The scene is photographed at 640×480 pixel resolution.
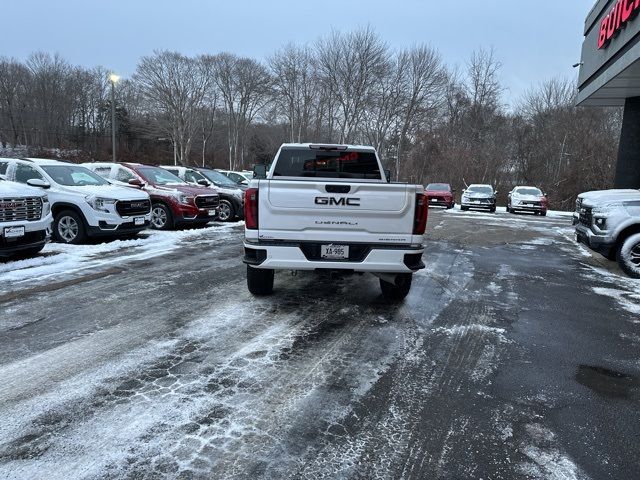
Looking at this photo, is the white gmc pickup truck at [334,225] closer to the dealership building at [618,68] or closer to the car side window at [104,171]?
the car side window at [104,171]

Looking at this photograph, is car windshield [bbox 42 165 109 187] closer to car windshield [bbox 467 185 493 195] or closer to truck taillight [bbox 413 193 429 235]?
truck taillight [bbox 413 193 429 235]

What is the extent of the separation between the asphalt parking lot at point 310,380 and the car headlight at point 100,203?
2801 millimetres

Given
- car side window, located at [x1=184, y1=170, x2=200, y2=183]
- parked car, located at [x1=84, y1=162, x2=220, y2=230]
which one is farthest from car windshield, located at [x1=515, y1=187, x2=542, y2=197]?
parked car, located at [x1=84, y1=162, x2=220, y2=230]

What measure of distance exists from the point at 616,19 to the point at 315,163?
12.2 meters

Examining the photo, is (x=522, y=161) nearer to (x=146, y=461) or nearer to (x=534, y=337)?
(x=534, y=337)

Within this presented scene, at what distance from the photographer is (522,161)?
4297 cm

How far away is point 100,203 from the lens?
9.46m

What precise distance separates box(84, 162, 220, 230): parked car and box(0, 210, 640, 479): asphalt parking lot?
215 inches

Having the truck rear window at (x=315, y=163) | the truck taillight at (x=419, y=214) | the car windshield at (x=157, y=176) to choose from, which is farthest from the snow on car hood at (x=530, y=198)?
the truck taillight at (x=419, y=214)

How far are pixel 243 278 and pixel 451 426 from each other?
4497 mm

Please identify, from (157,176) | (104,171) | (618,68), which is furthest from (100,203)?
(618,68)

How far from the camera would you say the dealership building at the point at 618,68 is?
1206 cm

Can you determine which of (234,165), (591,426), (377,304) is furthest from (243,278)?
(234,165)

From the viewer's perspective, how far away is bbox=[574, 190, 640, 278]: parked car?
7973 millimetres
